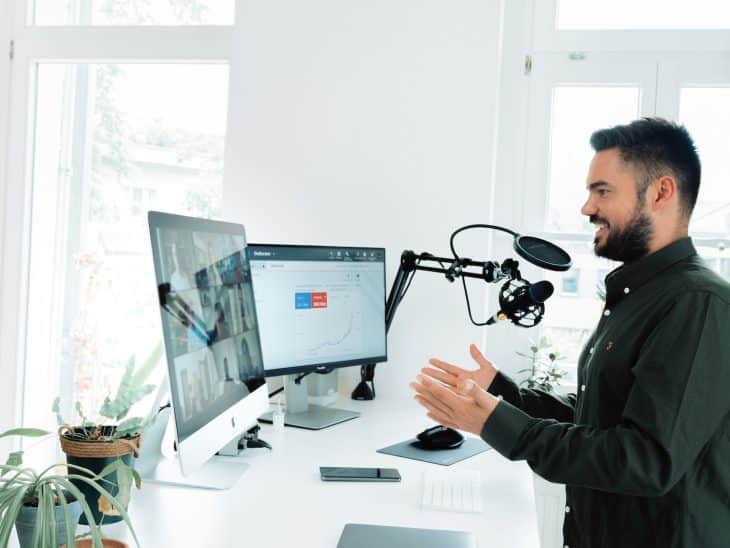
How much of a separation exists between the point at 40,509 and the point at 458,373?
3.46ft

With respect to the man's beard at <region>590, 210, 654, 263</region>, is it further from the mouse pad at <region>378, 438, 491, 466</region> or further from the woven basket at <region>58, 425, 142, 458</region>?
the woven basket at <region>58, 425, 142, 458</region>

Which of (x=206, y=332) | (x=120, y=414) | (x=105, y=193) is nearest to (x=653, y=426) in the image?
(x=206, y=332)

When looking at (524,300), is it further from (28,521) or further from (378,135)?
(28,521)

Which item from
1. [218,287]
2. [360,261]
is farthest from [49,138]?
[218,287]

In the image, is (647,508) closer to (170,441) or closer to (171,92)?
(170,441)

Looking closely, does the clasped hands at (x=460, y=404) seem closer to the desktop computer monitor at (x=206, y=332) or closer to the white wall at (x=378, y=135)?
the desktop computer monitor at (x=206, y=332)

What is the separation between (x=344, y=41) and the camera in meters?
2.76

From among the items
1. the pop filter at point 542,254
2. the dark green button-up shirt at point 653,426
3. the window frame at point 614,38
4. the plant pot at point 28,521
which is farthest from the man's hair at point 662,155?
the window frame at point 614,38

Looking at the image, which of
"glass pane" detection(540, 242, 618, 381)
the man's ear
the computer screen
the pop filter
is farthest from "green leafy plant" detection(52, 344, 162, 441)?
"glass pane" detection(540, 242, 618, 381)

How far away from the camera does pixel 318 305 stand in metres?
2.30

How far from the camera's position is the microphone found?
199cm

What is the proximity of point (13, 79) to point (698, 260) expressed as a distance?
288 cm

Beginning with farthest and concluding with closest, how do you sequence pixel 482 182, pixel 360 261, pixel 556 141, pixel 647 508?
1. pixel 556 141
2. pixel 482 182
3. pixel 360 261
4. pixel 647 508

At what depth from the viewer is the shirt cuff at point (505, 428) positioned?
58.3 inches
